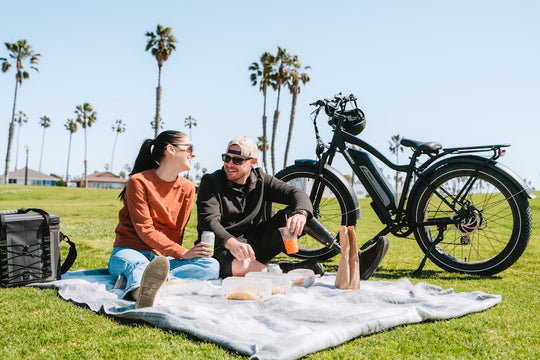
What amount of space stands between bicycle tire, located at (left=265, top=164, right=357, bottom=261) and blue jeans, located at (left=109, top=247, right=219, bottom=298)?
137 cm

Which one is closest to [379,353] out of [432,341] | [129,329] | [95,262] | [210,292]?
[432,341]

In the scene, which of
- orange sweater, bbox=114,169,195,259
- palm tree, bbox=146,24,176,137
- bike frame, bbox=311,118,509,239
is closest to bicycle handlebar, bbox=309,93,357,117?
bike frame, bbox=311,118,509,239

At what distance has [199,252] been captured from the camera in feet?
13.2

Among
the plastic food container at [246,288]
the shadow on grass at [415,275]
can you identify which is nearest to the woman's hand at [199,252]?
the plastic food container at [246,288]

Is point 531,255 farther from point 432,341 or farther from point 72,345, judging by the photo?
point 72,345

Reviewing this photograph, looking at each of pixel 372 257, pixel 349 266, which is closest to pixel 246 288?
pixel 349 266

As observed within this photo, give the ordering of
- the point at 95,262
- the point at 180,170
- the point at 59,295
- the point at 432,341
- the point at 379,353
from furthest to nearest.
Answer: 1. the point at 95,262
2. the point at 180,170
3. the point at 59,295
4. the point at 432,341
5. the point at 379,353

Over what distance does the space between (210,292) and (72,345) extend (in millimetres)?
1436

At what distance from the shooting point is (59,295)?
12.3 feet

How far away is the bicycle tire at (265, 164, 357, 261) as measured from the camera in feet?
18.4

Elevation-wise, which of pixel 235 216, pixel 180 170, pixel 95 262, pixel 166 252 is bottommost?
pixel 95 262

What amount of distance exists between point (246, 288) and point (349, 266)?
942 millimetres

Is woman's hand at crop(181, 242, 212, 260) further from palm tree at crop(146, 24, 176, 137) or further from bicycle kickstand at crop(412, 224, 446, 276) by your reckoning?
palm tree at crop(146, 24, 176, 137)

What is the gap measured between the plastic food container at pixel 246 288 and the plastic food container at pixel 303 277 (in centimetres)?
51
